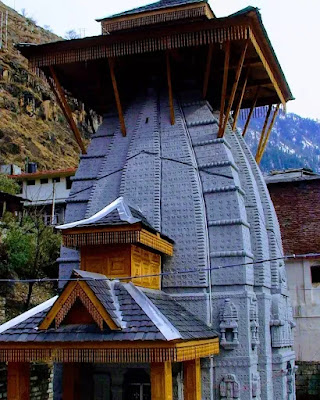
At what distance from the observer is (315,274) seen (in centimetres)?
1928

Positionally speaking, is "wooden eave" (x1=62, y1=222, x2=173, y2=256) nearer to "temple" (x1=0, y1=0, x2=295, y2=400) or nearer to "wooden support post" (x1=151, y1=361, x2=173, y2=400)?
"temple" (x1=0, y1=0, x2=295, y2=400)

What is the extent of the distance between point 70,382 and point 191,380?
9.92 feet

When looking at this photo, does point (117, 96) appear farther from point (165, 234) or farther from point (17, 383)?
point (17, 383)

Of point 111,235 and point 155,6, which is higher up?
point 155,6

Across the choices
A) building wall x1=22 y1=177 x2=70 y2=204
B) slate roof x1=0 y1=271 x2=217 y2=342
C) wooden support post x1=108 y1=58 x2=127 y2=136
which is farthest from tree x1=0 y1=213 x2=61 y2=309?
building wall x1=22 y1=177 x2=70 y2=204

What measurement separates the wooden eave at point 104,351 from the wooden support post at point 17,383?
37 centimetres

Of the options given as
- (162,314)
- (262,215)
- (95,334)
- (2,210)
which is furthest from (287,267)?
(2,210)

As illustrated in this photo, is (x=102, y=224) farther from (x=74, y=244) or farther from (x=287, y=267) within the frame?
(x=287, y=267)

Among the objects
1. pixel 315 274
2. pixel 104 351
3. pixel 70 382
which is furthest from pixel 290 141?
pixel 104 351

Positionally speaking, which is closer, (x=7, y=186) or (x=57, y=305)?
(x=57, y=305)

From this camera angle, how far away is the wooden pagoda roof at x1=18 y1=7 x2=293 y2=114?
1339 centimetres

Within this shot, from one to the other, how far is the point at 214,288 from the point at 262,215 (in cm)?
294

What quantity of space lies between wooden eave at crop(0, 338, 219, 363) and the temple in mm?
24

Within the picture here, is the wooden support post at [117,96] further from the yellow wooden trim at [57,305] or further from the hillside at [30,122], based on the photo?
the hillside at [30,122]
